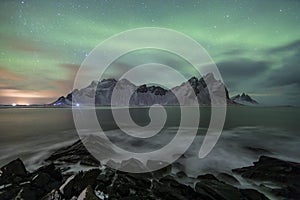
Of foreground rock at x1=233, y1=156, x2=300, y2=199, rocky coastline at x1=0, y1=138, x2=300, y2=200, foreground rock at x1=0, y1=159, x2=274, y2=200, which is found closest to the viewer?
foreground rock at x1=0, y1=159, x2=274, y2=200

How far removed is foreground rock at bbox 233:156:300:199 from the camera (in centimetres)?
621

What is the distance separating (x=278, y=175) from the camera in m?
7.12

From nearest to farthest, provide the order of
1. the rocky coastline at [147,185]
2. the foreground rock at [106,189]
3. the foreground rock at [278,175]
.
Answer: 1. the foreground rock at [106,189]
2. the rocky coastline at [147,185]
3. the foreground rock at [278,175]

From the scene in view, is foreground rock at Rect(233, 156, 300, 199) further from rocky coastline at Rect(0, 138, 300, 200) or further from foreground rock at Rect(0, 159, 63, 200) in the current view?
foreground rock at Rect(0, 159, 63, 200)

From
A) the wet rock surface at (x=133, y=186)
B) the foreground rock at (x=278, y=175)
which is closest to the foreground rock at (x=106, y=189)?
the wet rock surface at (x=133, y=186)

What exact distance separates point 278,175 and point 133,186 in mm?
→ 5412

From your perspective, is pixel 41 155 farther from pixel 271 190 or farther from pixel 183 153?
pixel 271 190

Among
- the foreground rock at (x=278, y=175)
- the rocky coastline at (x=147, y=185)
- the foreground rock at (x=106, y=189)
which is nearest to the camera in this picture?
the foreground rock at (x=106, y=189)

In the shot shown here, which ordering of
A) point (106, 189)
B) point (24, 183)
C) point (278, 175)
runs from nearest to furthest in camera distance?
point (106, 189), point (24, 183), point (278, 175)

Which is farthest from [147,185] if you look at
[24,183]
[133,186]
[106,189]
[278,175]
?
[278,175]

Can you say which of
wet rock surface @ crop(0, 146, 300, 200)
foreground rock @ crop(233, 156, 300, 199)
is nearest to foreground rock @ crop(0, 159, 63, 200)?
wet rock surface @ crop(0, 146, 300, 200)

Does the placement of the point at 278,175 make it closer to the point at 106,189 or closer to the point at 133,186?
the point at 133,186

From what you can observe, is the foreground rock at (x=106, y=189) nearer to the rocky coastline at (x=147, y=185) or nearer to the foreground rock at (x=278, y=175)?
the rocky coastline at (x=147, y=185)

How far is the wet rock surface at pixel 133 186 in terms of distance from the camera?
5.14 m
